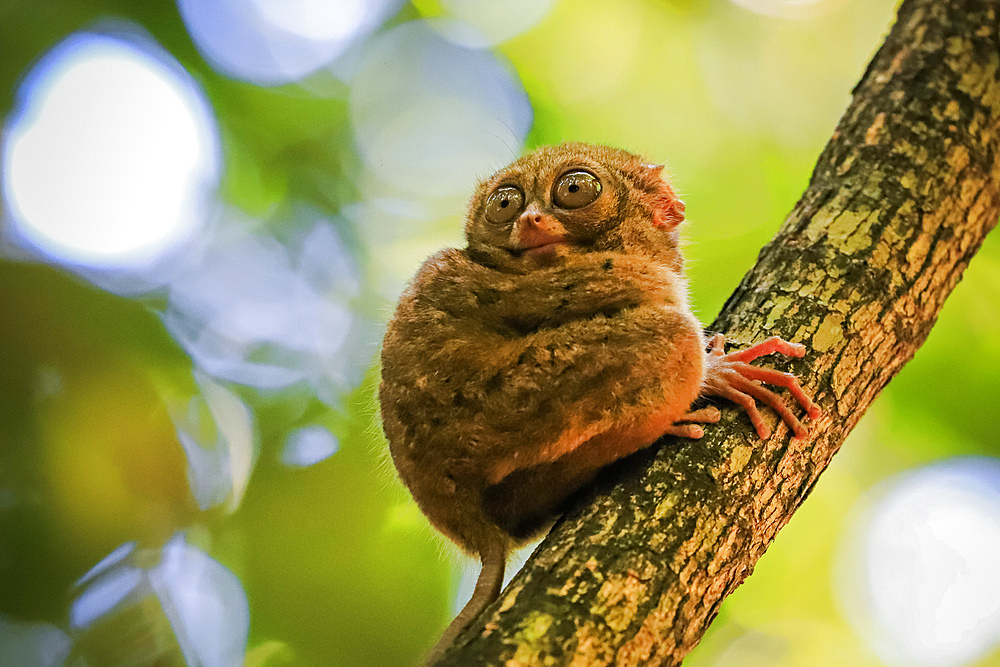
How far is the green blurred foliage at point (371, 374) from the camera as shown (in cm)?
296

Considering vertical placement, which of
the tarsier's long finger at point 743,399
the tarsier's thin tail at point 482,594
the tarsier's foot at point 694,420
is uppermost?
the tarsier's long finger at point 743,399

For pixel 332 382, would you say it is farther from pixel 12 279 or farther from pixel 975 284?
pixel 975 284

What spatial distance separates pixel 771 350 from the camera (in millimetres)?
2109

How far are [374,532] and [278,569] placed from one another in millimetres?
470

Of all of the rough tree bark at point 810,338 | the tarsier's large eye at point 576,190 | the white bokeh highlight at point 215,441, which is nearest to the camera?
the rough tree bark at point 810,338

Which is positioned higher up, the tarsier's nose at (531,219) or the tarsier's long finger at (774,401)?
the tarsier's nose at (531,219)

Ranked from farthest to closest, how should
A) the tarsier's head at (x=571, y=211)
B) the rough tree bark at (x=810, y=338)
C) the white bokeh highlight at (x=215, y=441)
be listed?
1. the white bokeh highlight at (x=215, y=441)
2. the tarsier's head at (x=571, y=211)
3. the rough tree bark at (x=810, y=338)

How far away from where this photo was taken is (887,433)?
441 cm

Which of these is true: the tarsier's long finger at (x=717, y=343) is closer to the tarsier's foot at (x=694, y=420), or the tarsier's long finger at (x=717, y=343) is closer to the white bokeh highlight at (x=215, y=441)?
the tarsier's foot at (x=694, y=420)

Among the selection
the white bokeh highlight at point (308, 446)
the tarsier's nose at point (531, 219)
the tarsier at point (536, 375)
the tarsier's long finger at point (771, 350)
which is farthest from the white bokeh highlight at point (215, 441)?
the tarsier's long finger at point (771, 350)

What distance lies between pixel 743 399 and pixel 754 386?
47mm

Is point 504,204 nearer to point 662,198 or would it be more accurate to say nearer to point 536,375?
point 662,198

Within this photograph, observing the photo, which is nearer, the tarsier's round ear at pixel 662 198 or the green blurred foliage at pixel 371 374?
the tarsier's round ear at pixel 662 198

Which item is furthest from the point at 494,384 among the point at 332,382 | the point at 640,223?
the point at 332,382
